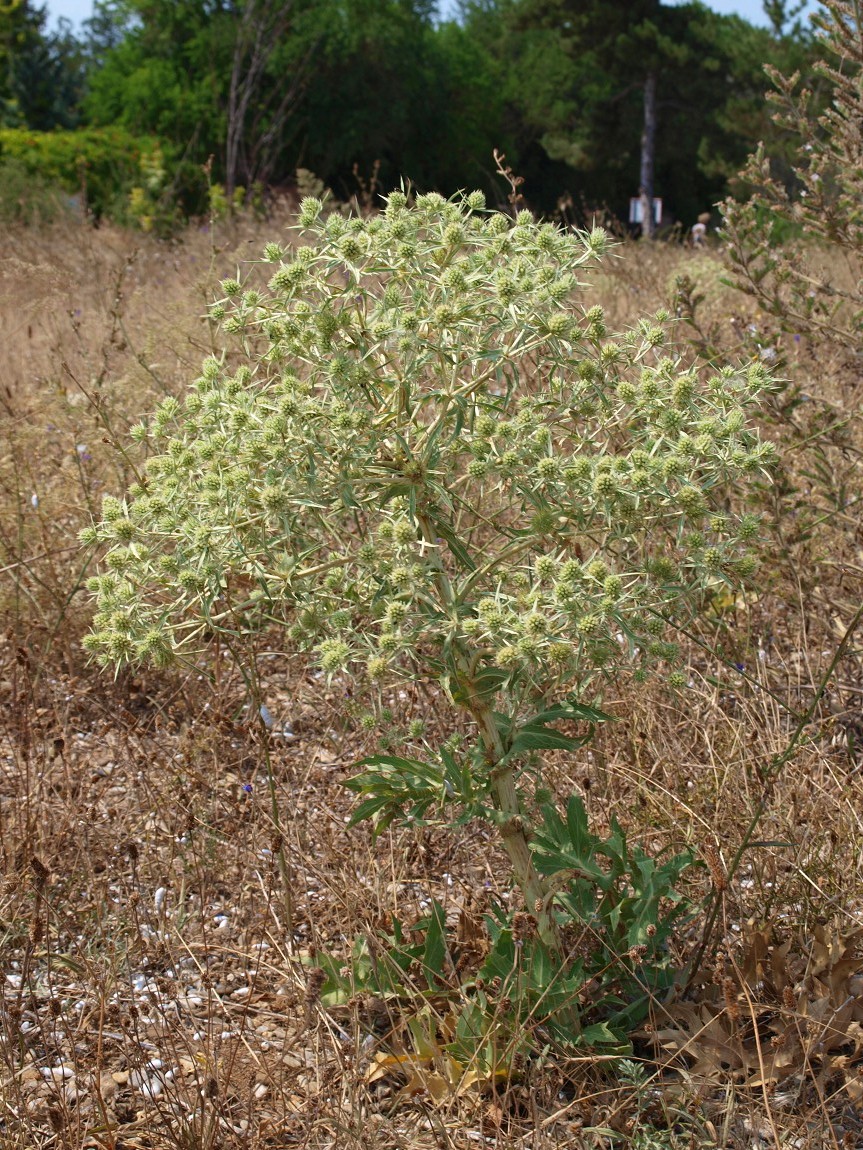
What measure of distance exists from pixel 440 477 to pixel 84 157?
1715 cm

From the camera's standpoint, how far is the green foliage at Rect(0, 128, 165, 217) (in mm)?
15734

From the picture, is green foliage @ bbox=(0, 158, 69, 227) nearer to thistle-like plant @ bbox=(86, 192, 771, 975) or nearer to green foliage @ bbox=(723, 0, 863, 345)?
green foliage @ bbox=(723, 0, 863, 345)

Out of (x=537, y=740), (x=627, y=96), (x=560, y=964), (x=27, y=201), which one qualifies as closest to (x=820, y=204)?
(x=537, y=740)

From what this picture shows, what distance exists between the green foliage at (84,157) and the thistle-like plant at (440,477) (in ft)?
47.0

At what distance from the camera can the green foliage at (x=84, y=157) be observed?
619 inches

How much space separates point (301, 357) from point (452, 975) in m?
1.23

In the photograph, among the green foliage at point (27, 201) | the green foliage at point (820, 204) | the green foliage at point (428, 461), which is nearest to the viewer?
the green foliage at point (428, 461)

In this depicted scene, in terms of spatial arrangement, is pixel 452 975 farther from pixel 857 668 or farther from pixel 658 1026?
pixel 857 668

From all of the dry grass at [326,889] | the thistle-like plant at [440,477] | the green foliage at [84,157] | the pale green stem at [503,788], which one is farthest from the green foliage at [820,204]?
the green foliage at [84,157]

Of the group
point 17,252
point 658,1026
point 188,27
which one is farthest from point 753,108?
point 658,1026

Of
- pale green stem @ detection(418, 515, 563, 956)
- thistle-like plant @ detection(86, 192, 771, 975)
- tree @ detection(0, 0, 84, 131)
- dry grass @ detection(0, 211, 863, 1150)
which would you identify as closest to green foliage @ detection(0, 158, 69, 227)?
dry grass @ detection(0, 211, 863, 1150)

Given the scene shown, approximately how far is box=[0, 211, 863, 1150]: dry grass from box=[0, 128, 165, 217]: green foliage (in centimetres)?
1286

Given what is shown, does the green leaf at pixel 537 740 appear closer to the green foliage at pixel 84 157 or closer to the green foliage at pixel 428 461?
the green foliage at pixel 428 461

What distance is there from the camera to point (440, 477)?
201cm
